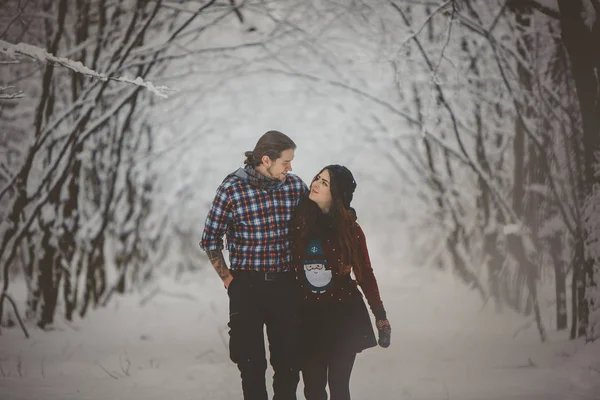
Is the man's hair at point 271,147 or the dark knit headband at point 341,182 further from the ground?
the man's hair at point 271,147

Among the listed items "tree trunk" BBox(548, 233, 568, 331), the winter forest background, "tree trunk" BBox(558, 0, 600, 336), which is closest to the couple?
the winter forest background

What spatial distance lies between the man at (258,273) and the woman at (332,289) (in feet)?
0.27

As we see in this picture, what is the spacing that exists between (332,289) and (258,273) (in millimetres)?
330

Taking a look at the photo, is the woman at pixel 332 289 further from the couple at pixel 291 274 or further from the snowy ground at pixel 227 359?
the snowy ground at pixel 227 359

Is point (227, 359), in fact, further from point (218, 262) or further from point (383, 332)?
point (383, 332)

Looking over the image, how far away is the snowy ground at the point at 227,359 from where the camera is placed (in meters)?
4.26

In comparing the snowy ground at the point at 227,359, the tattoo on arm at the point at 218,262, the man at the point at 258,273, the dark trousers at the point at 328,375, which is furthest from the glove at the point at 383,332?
the snowy ground at the point at 227,359

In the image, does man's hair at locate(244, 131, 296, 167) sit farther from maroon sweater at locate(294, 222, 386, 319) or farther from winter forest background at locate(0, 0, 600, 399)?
winter forest background at locate(0, 0, 600, 399)

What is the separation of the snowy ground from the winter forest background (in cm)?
4

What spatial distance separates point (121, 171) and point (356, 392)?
11.5 feet

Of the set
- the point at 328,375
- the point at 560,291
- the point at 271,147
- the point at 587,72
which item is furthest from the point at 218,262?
the point at 560,291

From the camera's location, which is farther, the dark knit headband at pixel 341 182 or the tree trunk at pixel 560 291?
the tree trunk at pixel 560 291

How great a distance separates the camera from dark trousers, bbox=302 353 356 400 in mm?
2859

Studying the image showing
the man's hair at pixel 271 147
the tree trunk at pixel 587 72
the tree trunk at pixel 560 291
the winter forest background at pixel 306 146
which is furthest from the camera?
the tree trunk at pixel 560 291
